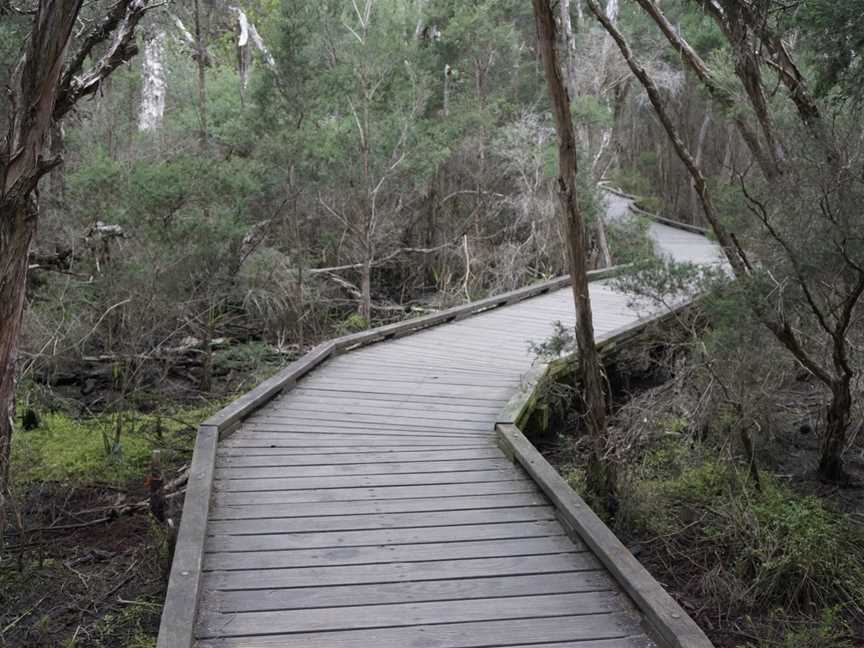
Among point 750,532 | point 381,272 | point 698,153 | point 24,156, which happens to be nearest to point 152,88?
point 381,272

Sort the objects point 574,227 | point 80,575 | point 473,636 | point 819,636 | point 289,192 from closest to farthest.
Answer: point 473,636
point 819,636
point 574,227
point 80,575
point 289,192

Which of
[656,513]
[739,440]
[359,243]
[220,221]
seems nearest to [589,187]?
[359,243]

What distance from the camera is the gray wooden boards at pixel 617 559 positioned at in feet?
11.9

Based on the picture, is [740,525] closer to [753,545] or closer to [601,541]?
[753,545]

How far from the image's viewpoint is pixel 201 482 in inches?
207

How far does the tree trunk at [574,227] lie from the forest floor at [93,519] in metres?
3.03

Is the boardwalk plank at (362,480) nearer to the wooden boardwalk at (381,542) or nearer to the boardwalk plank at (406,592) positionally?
the wooden boardwalk at (381,542)

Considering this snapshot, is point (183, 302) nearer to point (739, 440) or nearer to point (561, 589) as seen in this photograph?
point (739, 440)

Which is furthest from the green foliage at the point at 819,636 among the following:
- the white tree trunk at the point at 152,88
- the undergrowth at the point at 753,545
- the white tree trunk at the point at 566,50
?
the white tree trunk at the point at 152,88

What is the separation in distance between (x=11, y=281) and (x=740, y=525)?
215 inches

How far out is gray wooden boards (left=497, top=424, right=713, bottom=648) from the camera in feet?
11.9

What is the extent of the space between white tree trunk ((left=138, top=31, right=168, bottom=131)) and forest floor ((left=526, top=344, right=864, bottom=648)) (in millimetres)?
11088

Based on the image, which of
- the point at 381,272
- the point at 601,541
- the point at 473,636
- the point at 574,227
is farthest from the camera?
the point at 381,272

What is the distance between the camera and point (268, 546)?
463 centimetres
